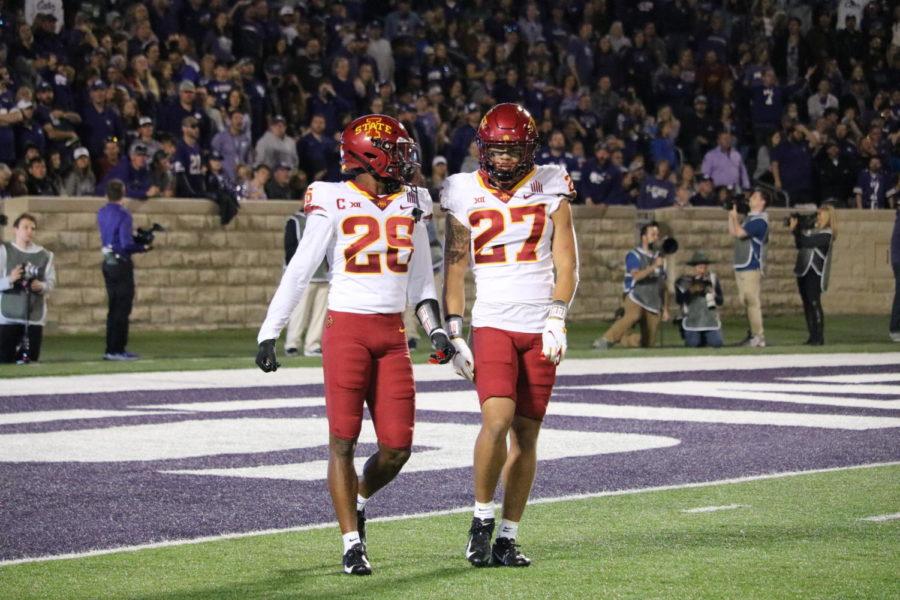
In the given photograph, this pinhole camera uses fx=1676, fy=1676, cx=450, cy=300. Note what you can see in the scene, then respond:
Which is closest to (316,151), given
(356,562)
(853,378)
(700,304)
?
(700,304)

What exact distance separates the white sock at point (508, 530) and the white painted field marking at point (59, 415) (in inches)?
237

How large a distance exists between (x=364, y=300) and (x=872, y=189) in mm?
22495

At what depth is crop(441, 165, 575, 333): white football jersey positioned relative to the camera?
6.93 metres

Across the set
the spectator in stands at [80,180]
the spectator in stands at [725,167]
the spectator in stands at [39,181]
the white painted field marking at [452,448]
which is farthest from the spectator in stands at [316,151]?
the white painted field marking at [452,448]

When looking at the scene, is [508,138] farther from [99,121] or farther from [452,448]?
[99,121]

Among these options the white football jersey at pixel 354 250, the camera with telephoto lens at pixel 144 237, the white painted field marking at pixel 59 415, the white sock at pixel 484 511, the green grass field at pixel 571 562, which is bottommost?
the white painted field marking at pixel 59 415

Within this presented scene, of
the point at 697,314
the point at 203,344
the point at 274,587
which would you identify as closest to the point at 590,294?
the point at 697,314

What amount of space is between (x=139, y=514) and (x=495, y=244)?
2351 millimetres

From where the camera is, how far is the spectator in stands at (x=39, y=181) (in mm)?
19688

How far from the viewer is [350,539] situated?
661 cm

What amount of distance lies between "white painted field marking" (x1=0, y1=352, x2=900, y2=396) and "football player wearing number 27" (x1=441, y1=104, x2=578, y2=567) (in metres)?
7.77

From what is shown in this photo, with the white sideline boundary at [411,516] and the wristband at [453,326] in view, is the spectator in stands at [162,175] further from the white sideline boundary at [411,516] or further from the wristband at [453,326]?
the wristband at [453,326]

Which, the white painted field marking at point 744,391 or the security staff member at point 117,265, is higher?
the security staff member at point 117,265

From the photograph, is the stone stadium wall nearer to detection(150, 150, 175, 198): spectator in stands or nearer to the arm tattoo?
detection(150, 150, 175, 198): spectator in stands
